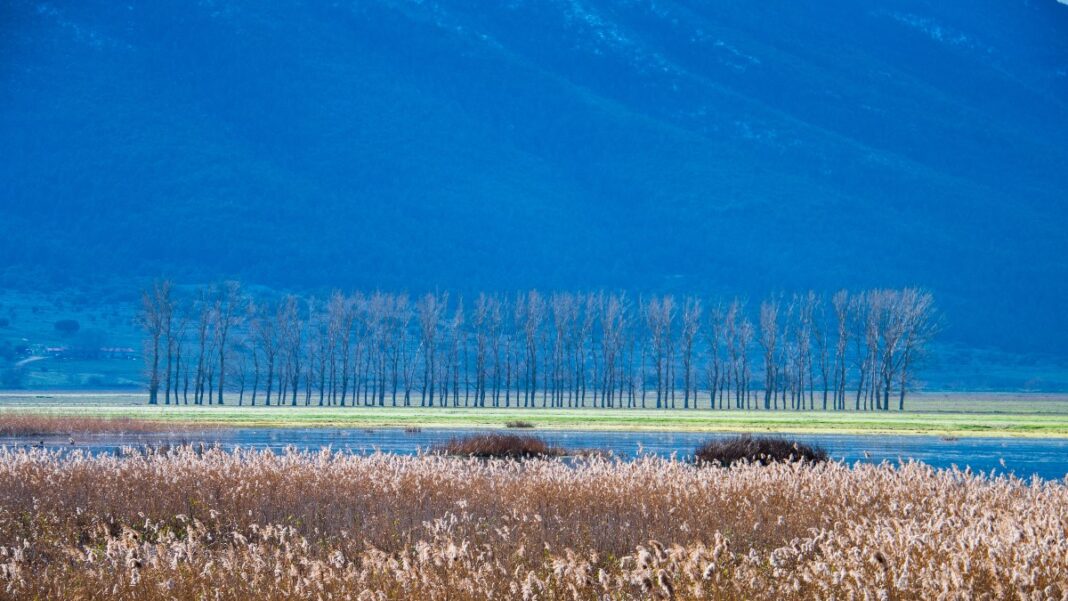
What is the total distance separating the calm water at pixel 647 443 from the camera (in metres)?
45.2

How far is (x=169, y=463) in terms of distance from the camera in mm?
23375

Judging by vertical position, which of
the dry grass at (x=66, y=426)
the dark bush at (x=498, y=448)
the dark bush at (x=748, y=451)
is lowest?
the dry grass at (x=66, y=426)

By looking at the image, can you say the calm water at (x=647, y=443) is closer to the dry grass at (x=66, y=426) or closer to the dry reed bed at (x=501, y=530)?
the dry grass at (x=66, y=426)

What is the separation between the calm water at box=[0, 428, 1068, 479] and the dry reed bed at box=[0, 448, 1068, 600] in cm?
1890

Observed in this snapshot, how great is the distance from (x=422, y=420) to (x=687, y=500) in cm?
6235

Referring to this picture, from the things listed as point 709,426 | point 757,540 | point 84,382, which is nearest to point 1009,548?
point 757,540

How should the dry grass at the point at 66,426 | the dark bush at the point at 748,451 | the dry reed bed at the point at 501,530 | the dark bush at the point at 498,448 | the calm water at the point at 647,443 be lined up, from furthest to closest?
1. the dry grass at the point at 66,426
2. the calm water at the point at 647,443
3. the dark bush at the point at 498,448
4. the dark bush at the point at 748,451
5. the dry reed bed at the point at 501,530

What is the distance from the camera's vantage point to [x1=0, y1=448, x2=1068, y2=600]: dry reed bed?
12.1m

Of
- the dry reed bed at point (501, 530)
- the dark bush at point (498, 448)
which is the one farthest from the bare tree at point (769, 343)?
the dry reed bed at point (501, 530)

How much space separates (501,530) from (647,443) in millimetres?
37803

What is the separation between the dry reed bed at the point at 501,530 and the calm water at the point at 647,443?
18.9 m

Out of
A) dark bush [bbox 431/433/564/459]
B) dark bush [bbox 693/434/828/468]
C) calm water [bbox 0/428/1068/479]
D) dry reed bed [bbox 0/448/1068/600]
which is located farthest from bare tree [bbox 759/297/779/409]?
dry reed bed [bbox 0/448/1068/600]

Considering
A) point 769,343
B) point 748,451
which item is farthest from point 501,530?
point 769,343

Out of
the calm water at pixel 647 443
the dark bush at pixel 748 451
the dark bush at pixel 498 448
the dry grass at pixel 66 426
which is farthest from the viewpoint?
the dry grass at pixel 66 426
